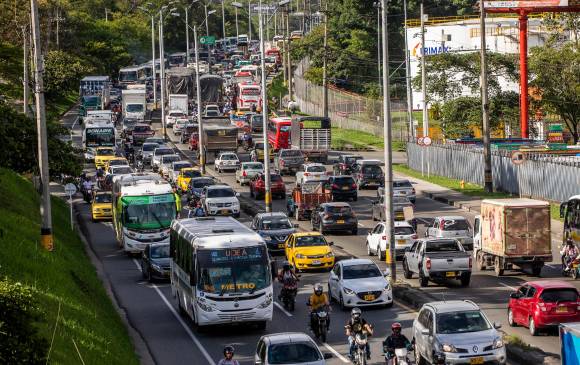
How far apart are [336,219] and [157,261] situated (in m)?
12.0

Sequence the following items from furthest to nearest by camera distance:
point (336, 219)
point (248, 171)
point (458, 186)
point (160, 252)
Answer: point (248, 171) < point (458, 186) < point (336, 219) < point (160, 252)

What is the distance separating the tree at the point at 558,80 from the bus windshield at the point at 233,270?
59.5 m

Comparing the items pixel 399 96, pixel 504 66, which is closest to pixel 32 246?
pixel 504 66

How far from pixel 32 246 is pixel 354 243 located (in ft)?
63.2

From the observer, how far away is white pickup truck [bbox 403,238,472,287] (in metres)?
38.7

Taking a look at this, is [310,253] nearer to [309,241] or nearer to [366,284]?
[309,241]

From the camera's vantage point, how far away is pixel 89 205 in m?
71.1

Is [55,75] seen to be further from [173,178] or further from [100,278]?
[100,278]

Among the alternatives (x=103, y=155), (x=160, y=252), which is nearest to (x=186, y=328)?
(x=160, y=252)

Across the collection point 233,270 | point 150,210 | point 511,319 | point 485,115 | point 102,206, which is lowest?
point 511,319

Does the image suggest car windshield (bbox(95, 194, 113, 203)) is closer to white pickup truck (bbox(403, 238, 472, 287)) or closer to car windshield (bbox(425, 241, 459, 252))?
white pickup truck (bbox(403, 238, 472, 287))

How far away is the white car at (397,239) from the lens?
149 feet

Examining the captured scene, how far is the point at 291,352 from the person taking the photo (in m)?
24.4

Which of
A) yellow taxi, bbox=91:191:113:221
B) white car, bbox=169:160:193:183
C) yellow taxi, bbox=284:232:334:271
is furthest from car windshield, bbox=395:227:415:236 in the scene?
white car, bbox=169:160:193:183
